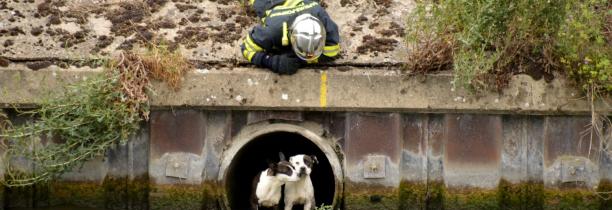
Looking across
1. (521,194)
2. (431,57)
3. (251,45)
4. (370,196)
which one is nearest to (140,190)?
(251,45)

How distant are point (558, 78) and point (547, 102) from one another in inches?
8.0

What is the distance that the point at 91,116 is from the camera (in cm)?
728

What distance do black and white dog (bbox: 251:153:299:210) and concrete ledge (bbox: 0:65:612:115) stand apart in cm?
65

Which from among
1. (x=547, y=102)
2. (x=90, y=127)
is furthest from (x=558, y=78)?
(x=90, y=127)

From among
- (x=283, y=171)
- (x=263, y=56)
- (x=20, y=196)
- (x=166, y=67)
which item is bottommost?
(x=20, y=196)

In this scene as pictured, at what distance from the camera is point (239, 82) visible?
7512 millimetres

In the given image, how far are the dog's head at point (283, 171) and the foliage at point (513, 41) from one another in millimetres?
1298

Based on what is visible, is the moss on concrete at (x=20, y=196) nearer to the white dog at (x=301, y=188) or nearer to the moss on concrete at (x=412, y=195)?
the white dog at (x=301, y=188)

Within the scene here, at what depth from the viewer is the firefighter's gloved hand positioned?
24.4 feet

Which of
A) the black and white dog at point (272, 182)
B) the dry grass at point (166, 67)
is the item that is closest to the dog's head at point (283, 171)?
the black and white dog at point (272, 182)

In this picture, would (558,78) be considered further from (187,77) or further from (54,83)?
(54,83)

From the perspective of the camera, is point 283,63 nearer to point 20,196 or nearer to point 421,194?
point 421,194

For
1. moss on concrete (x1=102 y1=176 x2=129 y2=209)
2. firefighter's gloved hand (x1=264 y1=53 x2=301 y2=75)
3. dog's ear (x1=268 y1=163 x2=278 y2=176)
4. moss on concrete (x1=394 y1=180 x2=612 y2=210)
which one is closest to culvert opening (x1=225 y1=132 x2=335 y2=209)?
dog's ear (x1=268 y1=163 x2=278 y2=176)

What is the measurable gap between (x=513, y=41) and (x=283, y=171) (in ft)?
6.80
